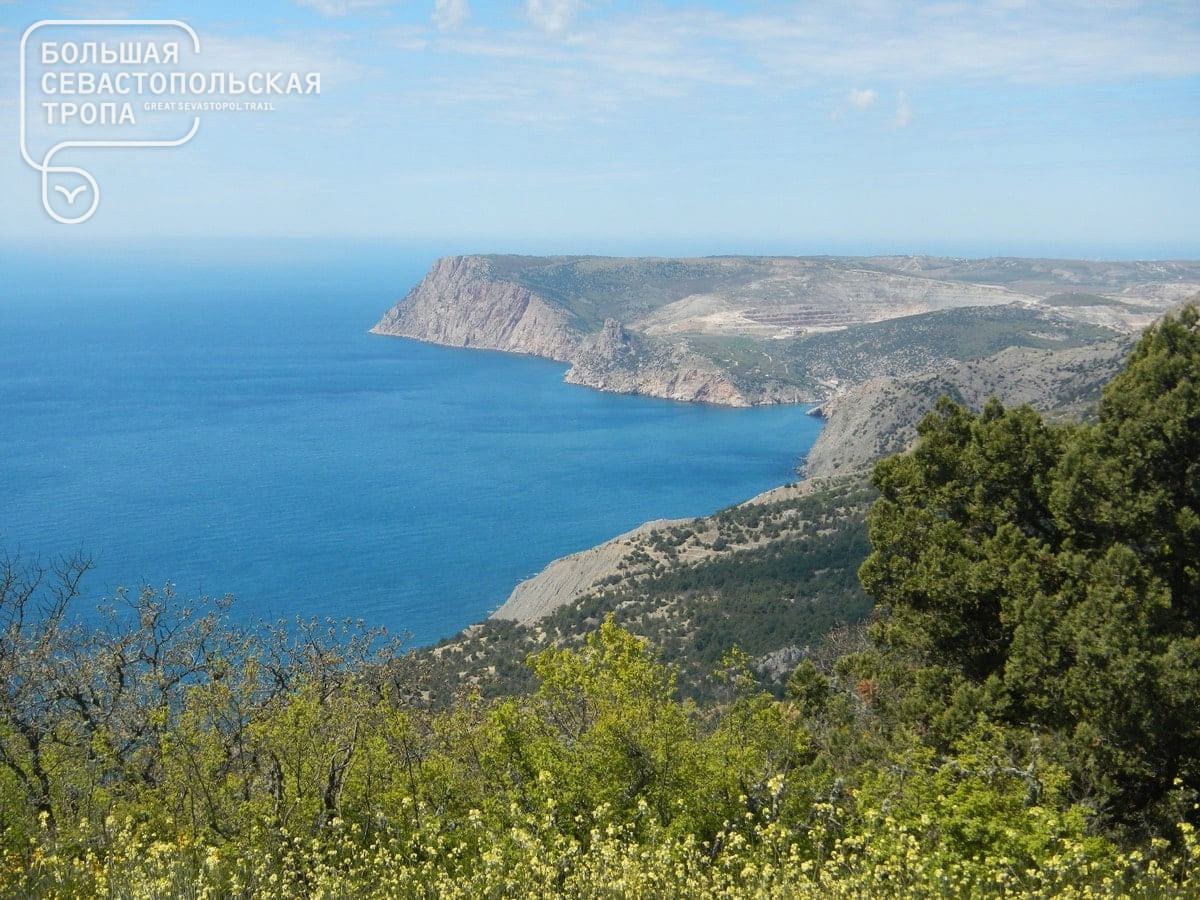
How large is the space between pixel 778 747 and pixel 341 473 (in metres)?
97.3

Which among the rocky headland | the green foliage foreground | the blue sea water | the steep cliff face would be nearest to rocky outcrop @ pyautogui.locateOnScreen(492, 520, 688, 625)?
the rocky headland

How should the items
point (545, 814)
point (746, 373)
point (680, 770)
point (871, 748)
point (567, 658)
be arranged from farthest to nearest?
point (746, 373) → point (871, 748) → point (567, 658) → point (680, 770) → point (545, 814)

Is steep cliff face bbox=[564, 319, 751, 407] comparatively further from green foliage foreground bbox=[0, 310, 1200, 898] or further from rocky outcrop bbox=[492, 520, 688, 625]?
green foliage foreground bbox=[0, 310, 1200, 898]

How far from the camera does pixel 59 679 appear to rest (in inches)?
672

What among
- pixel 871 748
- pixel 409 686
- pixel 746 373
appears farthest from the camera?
pixel 746 373

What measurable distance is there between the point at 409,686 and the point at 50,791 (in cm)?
765

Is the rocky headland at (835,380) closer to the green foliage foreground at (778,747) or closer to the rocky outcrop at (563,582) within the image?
the rocky outcrop at (563,582)

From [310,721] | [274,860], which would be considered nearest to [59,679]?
[310,721]

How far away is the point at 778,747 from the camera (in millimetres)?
15320

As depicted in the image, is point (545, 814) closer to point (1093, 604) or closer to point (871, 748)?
point (871, 748)

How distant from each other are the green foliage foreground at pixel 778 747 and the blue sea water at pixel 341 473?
106 ft

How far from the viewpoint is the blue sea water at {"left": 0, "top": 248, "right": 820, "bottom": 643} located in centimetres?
7362

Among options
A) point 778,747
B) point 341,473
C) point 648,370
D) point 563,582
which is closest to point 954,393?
point 563,582

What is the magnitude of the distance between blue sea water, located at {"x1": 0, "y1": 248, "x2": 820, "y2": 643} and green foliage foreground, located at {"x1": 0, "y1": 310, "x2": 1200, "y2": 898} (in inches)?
1274
